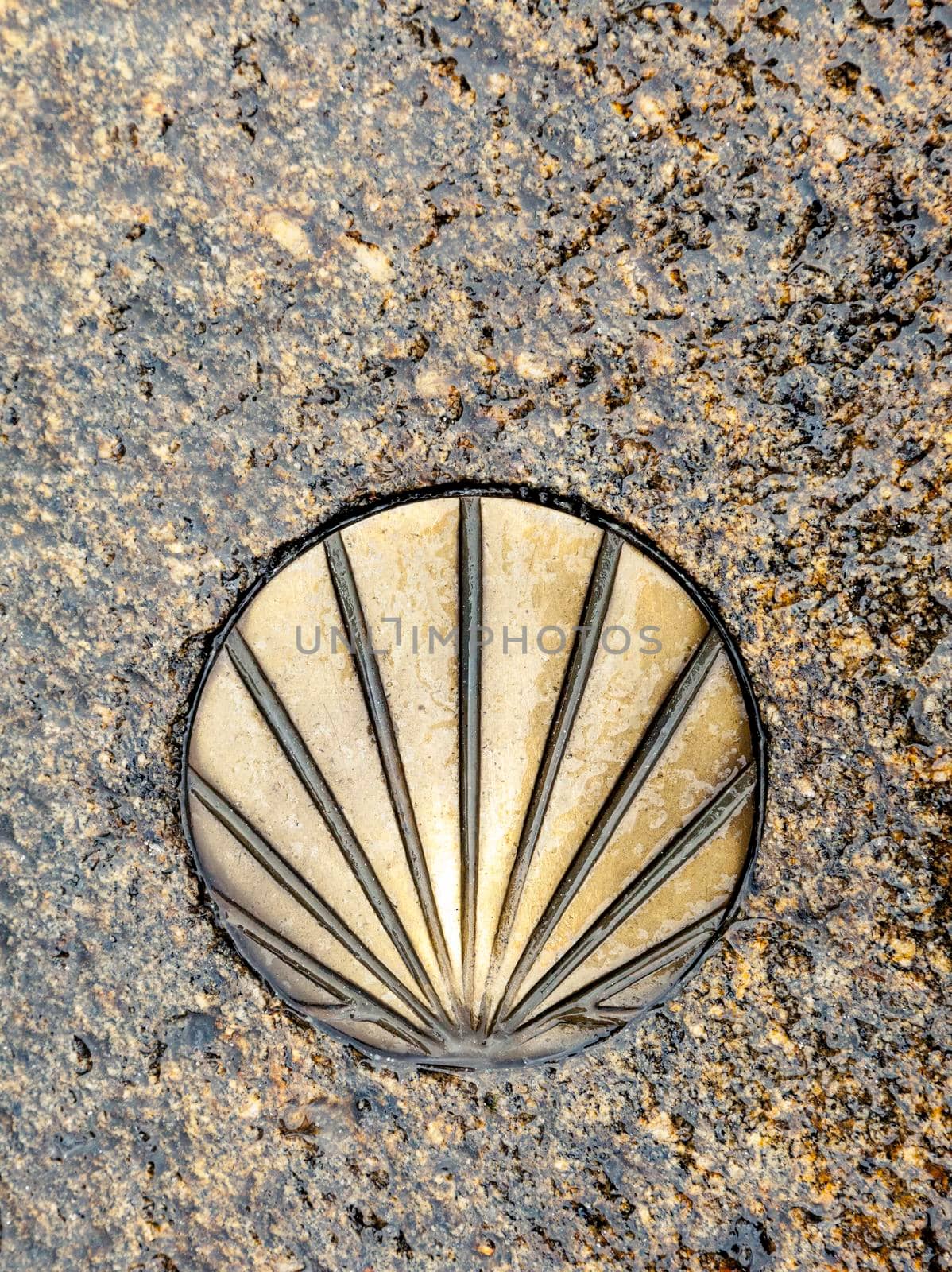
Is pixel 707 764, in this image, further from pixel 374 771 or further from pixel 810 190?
pixel 810 190

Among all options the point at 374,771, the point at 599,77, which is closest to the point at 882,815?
the point at 374,771

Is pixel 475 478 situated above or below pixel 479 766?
above

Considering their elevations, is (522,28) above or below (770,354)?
above
